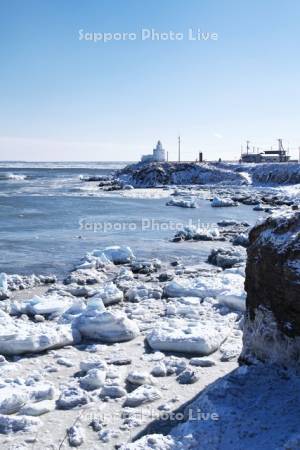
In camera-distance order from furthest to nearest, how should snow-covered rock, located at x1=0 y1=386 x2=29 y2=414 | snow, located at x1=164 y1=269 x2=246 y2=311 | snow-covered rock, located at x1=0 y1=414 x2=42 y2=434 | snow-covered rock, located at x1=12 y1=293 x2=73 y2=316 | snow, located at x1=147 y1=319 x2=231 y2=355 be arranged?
snow, located at x1=164 y1=269 x2=246 y2=311 → snow-covered rock, located at x1=12 y1=293 x2=73 y2=316 → snow, located at x1=147 y1=319 x2=231 y2=355 → snow-covered rock, located at x1=0 y1=386 x2=29 y2=414 → snow-covered rock, located at x1=0 y1=414 x2=42 y2=434

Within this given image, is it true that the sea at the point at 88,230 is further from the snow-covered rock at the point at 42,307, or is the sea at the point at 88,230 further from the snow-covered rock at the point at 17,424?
the snow-covered rock at the point at 17,424

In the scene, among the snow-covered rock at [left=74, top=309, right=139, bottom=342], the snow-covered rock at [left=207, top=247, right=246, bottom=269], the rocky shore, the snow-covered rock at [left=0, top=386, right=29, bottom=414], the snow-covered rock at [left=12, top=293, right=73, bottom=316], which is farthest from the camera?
the snow-covered rock at [left=207, top=247, right=246, bottom=269]

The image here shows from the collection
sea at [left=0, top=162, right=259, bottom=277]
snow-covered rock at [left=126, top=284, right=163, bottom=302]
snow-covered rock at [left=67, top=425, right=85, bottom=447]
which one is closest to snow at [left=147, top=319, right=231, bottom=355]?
snow-covered rock at [left=67, top=425, right=85, bottom=447]

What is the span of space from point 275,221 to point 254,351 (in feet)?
4.92

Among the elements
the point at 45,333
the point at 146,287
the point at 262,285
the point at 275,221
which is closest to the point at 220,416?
the point at 262,285

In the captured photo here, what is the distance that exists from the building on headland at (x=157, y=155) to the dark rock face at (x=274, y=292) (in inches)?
3195

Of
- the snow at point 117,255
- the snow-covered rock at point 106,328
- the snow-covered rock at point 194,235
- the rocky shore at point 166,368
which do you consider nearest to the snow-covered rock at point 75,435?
the rocky shore at point 166,368

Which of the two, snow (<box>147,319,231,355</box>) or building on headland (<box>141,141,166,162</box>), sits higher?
building on headland (<box>141,141,166,162</box>)

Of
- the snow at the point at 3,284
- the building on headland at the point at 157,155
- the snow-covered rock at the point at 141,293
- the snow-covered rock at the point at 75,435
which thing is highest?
the building on headland at the point at 157,155

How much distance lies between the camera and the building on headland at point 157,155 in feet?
287

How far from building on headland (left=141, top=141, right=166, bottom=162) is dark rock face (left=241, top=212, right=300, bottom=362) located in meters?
81.2

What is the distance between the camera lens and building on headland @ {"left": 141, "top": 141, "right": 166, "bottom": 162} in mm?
87562

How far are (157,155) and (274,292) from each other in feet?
273

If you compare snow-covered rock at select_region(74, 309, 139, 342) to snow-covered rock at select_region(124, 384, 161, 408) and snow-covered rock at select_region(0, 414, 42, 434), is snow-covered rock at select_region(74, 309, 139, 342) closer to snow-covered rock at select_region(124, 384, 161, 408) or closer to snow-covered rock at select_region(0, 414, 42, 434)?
snow-covered rock at select_region(124, 384, 161, 408)
